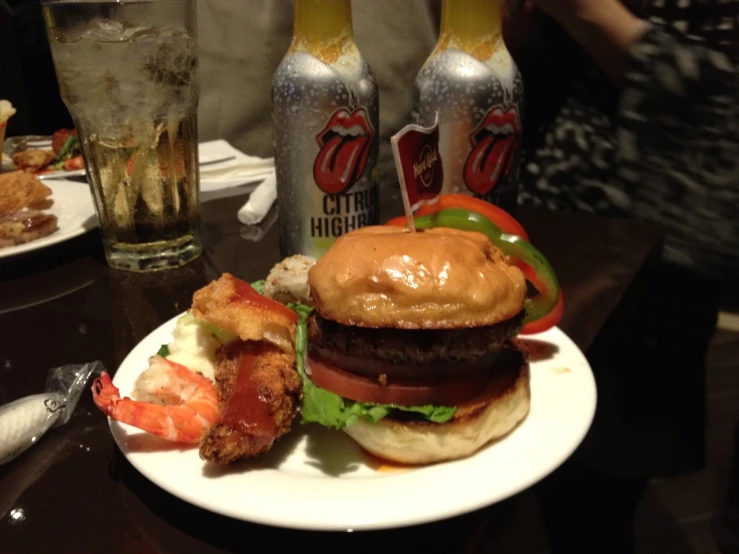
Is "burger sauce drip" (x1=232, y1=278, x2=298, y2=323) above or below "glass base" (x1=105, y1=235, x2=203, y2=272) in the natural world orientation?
above

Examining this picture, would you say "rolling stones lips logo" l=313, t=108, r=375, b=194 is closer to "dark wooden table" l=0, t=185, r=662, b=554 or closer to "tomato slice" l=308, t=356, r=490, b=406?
"dark wooden table" l=0, t=185, r=662, b=554

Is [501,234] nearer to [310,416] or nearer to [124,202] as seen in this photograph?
[310,416]

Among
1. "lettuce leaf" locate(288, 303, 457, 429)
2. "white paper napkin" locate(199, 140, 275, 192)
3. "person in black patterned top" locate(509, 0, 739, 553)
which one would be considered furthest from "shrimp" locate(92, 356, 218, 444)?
"white paper napkin" locate(199, 140, 275, 192)

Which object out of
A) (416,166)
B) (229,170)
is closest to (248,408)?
(416,166)

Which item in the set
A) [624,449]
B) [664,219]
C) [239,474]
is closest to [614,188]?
[664,219]

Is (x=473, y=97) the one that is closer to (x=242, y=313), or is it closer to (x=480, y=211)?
(x=480, y=211)

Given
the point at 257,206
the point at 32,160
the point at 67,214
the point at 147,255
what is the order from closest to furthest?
the point at 147,255
the point at 67,214
the point at 257,206
the point at 32,160
